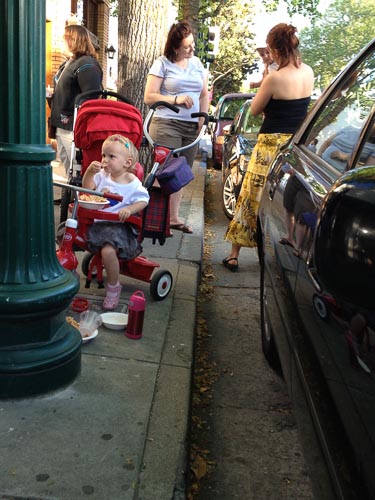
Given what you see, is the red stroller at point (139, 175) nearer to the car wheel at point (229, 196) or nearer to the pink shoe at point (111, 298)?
the pink shoe at point (111, 298)

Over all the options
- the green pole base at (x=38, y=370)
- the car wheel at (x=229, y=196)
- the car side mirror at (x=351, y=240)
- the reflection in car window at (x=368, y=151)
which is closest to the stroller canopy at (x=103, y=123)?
the green pole base at (x=38, y=370)

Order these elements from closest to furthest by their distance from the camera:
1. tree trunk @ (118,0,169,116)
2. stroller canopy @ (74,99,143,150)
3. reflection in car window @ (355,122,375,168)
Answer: reflection in car window @ (355,122,375,168)
stroller canopy @ (74,99,143,150)
tree trunk @ (118,0,169,116)

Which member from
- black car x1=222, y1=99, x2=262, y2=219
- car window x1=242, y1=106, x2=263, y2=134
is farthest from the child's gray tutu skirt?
car window x1=242, y1=106, x2=263, y2=134

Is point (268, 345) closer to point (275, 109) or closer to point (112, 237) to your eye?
point (112, 237)

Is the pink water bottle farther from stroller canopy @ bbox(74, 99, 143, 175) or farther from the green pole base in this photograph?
stroller canopy @ bbox(74, 99, 143, 175)

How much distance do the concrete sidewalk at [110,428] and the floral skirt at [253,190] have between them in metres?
1.78

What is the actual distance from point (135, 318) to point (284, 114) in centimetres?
254

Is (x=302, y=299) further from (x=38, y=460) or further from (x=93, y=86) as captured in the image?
(x=93, y=86)

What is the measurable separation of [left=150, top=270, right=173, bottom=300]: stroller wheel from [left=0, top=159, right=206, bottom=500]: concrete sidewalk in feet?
1.59

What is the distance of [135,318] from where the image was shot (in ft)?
11.1

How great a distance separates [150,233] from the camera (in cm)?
415

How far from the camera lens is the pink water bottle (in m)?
3.33

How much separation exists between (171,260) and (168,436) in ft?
9.36

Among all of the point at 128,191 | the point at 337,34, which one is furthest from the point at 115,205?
the point at 337,34
